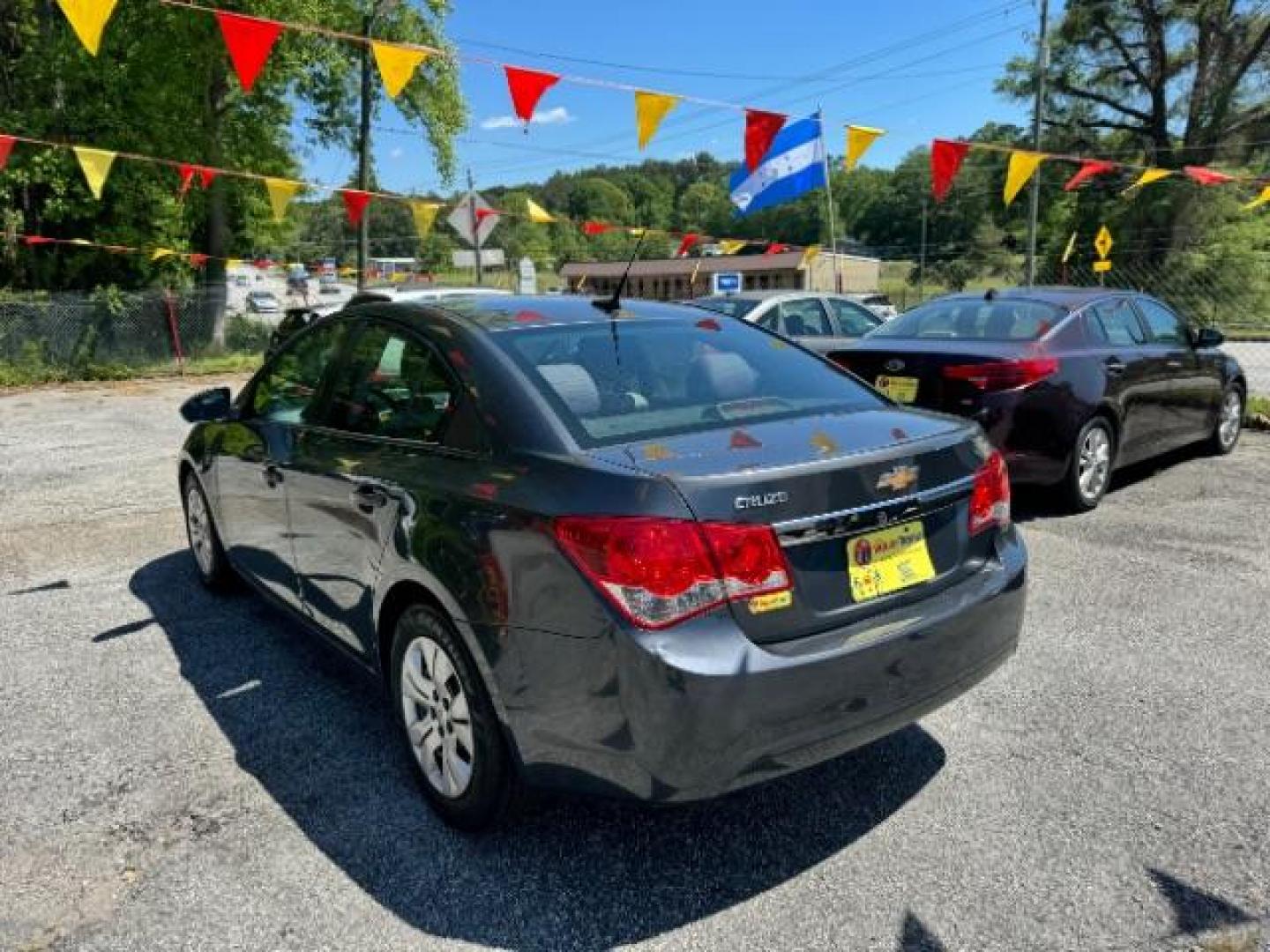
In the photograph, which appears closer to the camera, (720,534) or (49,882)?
(720,534)

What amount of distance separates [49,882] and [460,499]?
1549 mm

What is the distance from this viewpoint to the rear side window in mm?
6531

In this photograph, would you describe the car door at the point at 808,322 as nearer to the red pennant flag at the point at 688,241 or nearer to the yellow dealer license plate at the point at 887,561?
the yellow dealer license plate at the point at 887,561

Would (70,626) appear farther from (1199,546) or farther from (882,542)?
(1199,546)

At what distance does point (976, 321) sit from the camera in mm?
6617

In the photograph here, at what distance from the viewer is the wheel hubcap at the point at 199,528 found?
489 cm

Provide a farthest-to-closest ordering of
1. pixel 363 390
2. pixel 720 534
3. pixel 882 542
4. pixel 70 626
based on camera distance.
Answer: pixel 70 626
pixel 363 390
pixel 882 542
pixel 720 534

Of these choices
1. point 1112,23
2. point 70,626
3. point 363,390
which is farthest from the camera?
point 1112,23

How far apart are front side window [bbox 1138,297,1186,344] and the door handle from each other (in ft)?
20.5

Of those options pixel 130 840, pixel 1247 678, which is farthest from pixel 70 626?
pixel 1247 678

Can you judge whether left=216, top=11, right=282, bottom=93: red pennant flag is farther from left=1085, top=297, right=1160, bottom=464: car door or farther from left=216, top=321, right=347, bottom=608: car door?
left=1085, top=297, right=1160, bottom=464: car door

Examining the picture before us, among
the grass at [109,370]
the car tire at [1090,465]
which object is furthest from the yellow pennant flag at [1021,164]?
the grass at [109,370]

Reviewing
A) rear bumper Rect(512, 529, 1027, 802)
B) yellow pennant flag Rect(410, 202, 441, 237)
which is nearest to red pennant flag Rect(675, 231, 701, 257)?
yellow pennant flag Rect(410, 202, 441, 237)

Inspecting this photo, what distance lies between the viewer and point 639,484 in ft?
7.50
